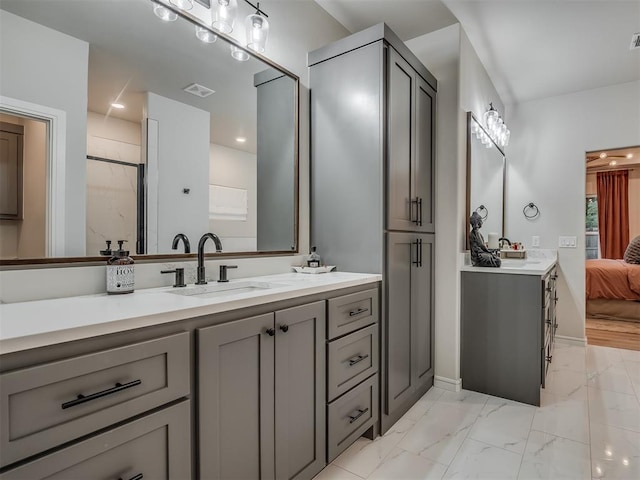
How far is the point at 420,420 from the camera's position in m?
2.20

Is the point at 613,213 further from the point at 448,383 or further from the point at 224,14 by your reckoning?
the point at 224,14

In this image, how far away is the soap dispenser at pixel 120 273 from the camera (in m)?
1.33

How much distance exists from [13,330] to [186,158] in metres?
1.07

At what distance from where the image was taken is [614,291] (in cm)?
471

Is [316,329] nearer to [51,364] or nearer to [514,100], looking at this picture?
[51,364]

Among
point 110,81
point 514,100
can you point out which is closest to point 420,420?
point 110,81

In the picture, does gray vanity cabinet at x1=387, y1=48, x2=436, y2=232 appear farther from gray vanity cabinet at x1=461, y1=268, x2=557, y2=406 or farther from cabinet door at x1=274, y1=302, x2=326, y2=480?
cabinet door at x1=274, y1=302, x2=326, y2=480

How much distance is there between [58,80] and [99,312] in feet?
2.83

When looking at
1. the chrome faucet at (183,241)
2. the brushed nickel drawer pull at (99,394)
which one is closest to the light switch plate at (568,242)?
the chrome faucet at (183,241)

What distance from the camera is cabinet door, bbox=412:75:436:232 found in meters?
2.41

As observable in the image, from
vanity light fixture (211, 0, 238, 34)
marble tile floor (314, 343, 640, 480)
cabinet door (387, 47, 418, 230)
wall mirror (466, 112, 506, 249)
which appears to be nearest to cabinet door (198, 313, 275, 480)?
marble tile floor (314, 343, 640, 480)

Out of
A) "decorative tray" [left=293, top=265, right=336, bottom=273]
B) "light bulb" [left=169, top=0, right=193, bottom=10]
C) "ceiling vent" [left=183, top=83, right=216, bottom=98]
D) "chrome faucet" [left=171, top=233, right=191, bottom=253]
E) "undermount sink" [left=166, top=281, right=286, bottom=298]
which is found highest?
"light bulb" [left=169, top=0, right=193, bottom=10]

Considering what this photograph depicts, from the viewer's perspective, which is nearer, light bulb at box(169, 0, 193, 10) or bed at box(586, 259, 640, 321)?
light bulb at box(169, 0, 193, 10)

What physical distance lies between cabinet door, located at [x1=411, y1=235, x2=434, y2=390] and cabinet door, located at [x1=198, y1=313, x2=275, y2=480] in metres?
1.29
